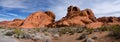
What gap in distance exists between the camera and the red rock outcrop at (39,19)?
5935 cm

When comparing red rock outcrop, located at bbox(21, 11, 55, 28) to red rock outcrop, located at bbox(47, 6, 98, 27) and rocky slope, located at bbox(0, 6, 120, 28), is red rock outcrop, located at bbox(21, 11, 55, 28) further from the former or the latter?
red rock outcrop, located at bbox(47, 6, 98, 27)

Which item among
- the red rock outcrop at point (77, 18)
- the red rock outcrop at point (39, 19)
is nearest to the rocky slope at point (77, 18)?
the red rock outcrop at point (77, 18)

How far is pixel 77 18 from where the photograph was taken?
50250mm

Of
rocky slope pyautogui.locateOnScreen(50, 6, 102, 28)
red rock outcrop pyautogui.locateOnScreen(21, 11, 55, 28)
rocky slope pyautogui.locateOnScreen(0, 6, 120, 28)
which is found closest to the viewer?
rocky slope pyautogui.locateOnScreen(50, 6, 102, 28)

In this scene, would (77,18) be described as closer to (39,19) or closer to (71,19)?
(71,19)

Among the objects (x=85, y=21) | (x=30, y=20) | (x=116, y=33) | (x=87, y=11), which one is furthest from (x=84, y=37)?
(x=30, y=20)

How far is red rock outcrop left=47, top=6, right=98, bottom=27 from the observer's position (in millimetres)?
48362

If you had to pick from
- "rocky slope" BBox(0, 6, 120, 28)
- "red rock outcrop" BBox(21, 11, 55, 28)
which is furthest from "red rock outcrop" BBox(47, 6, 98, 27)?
"red rock outcrop" BBox(21, 11, 55, 28)

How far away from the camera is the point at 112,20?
5244 cm

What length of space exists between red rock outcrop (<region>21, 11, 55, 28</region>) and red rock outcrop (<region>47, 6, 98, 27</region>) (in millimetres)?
8636

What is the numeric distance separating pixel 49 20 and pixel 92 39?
43.1 m

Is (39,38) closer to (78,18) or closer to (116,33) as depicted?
(116,33)

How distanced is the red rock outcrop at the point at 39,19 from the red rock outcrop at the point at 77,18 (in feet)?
28.3

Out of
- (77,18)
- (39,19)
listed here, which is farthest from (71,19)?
(39,19)
